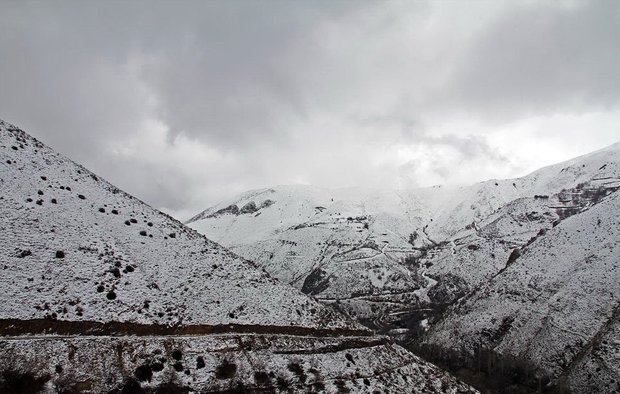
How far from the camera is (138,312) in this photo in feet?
154

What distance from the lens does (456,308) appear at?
168 metres

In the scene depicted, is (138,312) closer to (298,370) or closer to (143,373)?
(143,373)

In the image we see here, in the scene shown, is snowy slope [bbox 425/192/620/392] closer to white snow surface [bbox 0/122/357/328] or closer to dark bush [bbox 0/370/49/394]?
white snow surface [bbox 0/122/357/328]

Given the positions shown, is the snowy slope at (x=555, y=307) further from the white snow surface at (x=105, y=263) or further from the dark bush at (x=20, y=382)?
the dark bush at (x=20, y=382)

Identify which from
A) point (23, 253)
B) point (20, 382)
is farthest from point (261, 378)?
point (23, 253)

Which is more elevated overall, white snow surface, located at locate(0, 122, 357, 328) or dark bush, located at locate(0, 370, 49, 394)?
white snow surface, located at locate(0, 122, 357, 328)

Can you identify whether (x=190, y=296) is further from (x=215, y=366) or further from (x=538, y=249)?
(x=538, y=249)

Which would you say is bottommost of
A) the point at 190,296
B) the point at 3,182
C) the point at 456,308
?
the point at 456,308

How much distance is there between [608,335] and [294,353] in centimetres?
8833

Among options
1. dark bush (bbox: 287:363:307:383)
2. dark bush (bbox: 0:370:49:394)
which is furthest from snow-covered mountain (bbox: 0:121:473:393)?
dark bush (bbox: 287:363:307:383)

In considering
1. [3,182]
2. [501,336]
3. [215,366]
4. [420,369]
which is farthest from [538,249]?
[3,182]

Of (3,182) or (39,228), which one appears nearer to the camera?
(39,228)

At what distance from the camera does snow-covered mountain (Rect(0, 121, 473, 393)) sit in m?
37.9

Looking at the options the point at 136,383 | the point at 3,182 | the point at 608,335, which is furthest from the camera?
the point at 608,335
